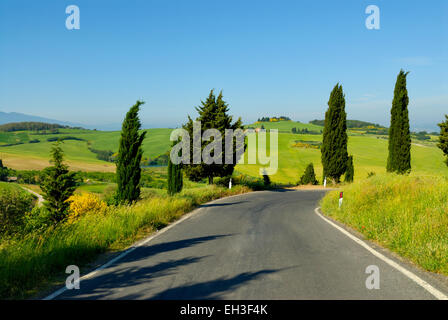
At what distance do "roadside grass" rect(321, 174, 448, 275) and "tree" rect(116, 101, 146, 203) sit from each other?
347 inches

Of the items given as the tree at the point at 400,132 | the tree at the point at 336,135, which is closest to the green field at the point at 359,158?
the tree at the point at 336,135

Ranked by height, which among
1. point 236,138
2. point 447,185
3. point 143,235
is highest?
point 236,138

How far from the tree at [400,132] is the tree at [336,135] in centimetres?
662

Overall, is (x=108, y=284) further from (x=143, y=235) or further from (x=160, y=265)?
(x=143, y=235)

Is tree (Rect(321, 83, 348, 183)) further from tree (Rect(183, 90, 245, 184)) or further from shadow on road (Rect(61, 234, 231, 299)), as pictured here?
shadow on road (Rect(61, 234, 231, 299))

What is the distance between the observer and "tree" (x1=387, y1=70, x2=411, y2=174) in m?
29.1

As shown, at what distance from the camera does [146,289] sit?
4594 millimetres

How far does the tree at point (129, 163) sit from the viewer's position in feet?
47.2

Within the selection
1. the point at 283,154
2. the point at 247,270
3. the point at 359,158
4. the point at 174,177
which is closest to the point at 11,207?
the point at 174,177

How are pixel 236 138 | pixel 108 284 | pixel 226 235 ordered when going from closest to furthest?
1. pixel 108 284
2. pixel 226 235
3. pixel 236 138

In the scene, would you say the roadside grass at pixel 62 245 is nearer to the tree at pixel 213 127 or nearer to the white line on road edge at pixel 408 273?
the white line on road edge at pixel 408 273

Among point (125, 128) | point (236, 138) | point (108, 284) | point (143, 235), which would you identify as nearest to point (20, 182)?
point (236, 138)

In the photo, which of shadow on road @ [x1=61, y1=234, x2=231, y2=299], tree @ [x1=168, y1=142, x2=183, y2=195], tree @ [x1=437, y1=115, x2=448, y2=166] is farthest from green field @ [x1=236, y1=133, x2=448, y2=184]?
shadow on road @ [x1=61, y1=234, x2=231, y2=299]
